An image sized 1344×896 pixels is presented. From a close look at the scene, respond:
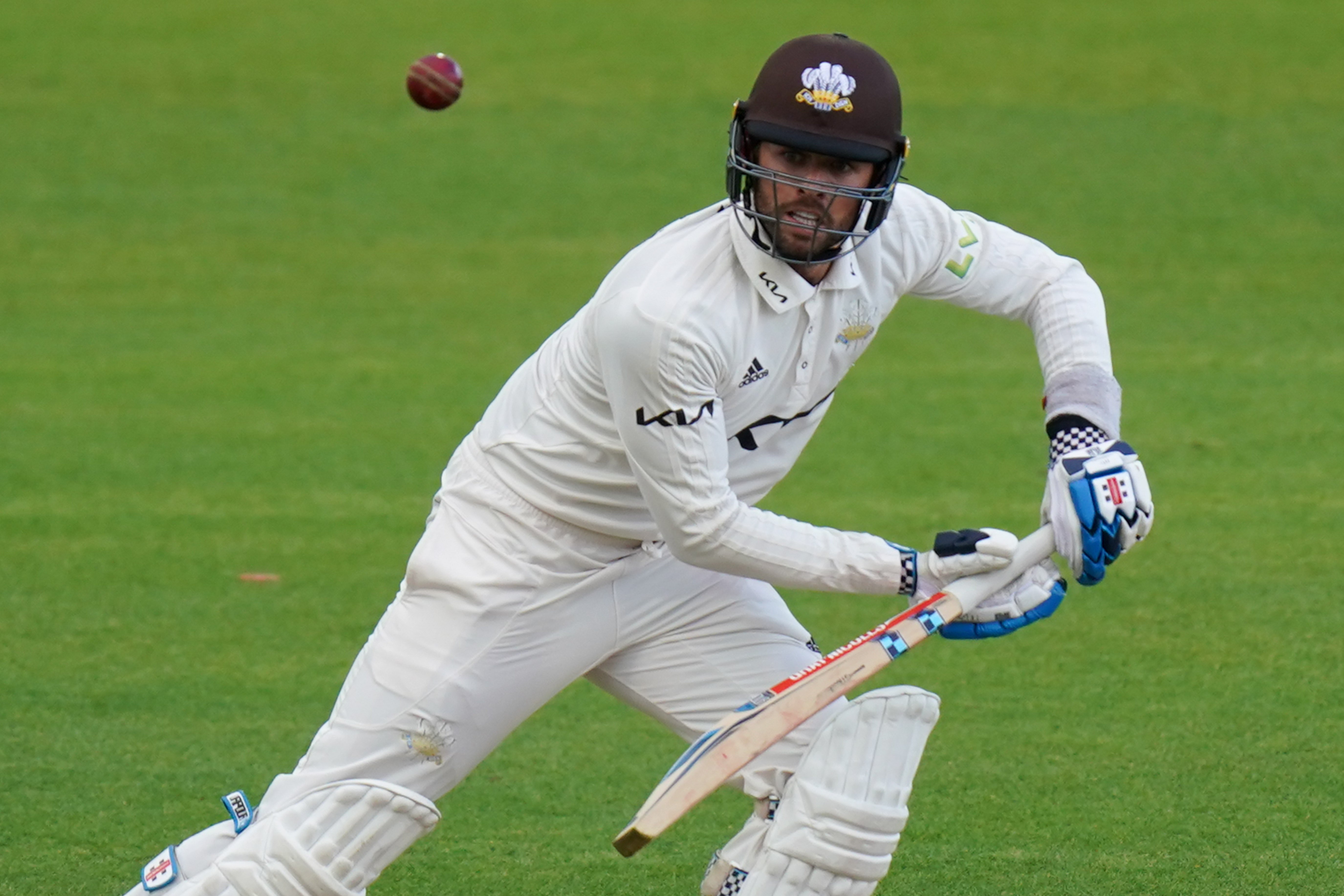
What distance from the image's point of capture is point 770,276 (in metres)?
3.13

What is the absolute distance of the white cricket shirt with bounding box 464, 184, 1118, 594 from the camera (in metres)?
3.01

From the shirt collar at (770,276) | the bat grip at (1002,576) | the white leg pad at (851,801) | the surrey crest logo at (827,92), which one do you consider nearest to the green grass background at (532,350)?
the white leg pad at (851,801)

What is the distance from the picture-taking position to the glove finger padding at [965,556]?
3002mm

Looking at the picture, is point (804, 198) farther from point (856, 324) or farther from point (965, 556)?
point (965, 556)

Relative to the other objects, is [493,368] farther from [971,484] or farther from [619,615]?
[619,615]

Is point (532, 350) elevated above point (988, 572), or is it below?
below

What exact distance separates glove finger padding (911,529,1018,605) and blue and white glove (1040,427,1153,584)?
0.09 m

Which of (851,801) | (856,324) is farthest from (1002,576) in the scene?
(856,324)

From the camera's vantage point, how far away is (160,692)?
4.93 meters

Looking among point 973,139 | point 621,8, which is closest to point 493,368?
point 973,139

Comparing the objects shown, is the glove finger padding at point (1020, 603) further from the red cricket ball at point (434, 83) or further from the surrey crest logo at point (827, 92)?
the red cricket ball at point (434, 83)

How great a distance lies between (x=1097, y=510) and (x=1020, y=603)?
8.3 inches

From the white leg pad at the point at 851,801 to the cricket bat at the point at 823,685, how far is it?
66 millimetres

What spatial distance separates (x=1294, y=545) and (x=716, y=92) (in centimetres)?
664
